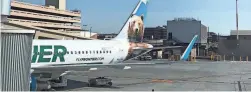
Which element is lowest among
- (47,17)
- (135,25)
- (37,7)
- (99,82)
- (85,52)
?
(99,82)

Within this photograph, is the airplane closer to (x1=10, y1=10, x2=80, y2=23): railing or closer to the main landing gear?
the main landing gear

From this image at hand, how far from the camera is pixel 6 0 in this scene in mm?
13695

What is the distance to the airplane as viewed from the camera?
24.0m

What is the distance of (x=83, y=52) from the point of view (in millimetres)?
29797

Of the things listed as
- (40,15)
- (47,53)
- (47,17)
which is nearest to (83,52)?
(47,53)

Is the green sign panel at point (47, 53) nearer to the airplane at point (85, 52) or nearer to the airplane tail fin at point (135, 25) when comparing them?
the airplane at point (85, 52)

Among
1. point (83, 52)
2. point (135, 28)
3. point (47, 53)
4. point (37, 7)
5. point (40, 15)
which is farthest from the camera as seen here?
point (40, 15)

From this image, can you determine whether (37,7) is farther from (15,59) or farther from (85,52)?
(15,59)

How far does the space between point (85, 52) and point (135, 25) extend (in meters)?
8.47

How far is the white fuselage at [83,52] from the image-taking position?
1056 inches

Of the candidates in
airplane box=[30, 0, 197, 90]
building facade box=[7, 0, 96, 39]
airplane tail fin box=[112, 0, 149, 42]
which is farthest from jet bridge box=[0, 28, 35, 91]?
building facade box=[7, 0, 96, 39]

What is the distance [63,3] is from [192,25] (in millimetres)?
81138

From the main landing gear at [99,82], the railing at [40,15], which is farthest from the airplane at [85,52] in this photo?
the railing at [40,15]

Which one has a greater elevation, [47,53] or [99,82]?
[47,53]
